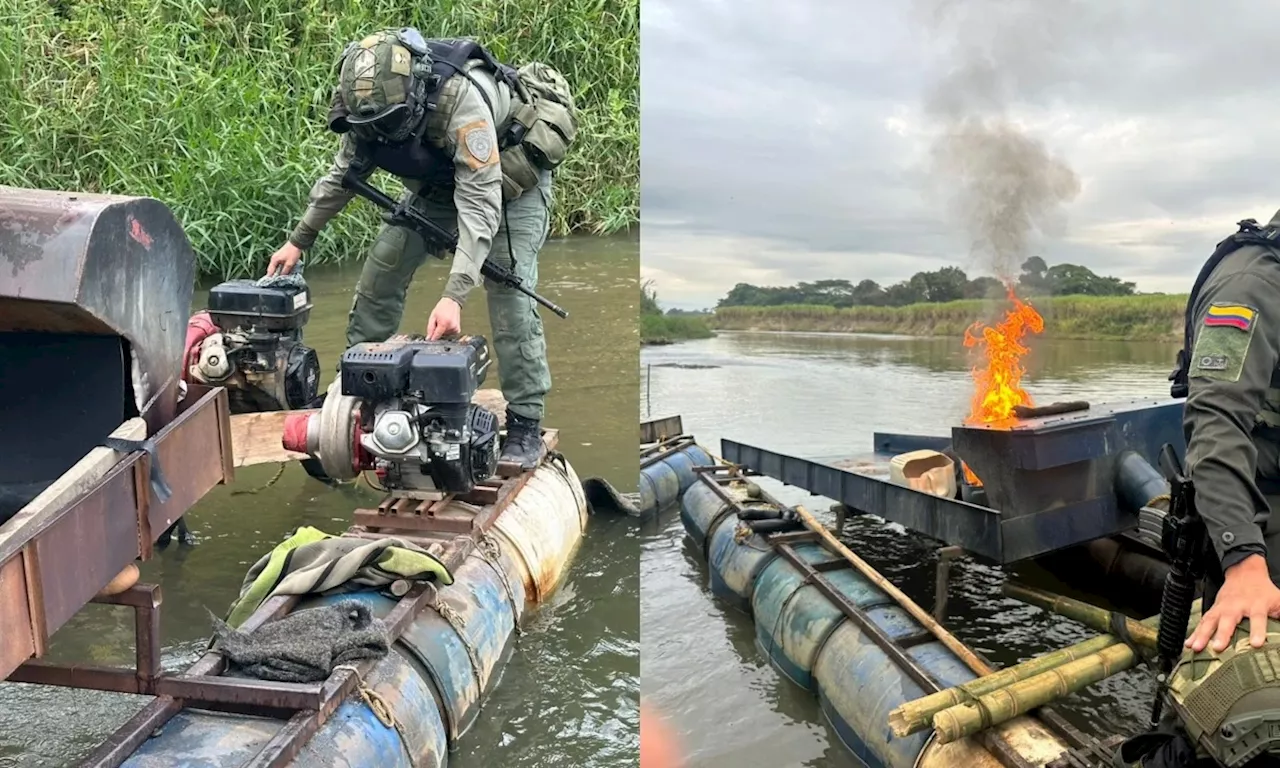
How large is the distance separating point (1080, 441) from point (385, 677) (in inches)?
139

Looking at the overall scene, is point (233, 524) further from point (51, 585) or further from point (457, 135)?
point (51, 585)

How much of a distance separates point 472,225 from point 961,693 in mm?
3137

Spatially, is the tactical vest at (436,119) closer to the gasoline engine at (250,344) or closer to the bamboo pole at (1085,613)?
the gasoline engine at (250,344)

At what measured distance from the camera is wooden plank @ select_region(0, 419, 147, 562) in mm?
2727

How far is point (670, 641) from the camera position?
241 inches

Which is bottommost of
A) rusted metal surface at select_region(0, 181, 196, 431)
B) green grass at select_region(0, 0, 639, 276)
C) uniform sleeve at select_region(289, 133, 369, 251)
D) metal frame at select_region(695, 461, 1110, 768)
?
metal frame at select_region(695, 461, 1110, 768)

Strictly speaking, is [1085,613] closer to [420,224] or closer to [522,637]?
[522,637]

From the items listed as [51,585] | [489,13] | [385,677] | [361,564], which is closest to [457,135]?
[361,564]

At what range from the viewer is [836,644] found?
4938 mm

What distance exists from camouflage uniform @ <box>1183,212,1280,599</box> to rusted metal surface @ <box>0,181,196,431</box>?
9.94ft

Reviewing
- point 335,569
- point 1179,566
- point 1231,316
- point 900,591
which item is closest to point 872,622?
point 900,591

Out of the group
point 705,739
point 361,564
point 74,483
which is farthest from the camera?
point 705,739

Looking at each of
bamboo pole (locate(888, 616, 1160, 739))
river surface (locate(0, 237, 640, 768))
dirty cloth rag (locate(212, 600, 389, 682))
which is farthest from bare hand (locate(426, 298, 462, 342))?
bamboo pole (locate(888, 616, 1160, 739))

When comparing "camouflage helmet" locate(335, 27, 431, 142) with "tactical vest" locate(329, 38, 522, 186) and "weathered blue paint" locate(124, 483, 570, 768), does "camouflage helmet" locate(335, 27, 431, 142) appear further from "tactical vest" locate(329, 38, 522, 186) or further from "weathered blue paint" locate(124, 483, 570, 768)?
"weathered blue paint" locate(124, 483, 570, 768)
